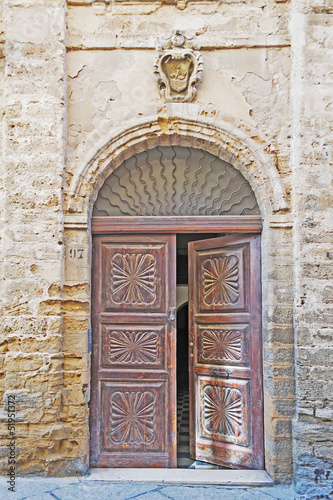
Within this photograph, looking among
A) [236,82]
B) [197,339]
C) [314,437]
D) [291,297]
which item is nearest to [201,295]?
[197,339]

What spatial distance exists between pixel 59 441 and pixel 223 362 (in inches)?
60.8

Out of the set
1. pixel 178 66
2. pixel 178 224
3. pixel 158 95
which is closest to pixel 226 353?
pixel 178 224

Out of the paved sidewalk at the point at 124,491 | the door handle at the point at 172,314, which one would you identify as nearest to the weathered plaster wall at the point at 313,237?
the paved sidewalk at the point at 124,491

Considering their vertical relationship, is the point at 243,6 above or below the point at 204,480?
above

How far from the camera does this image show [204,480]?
3676 millimetres

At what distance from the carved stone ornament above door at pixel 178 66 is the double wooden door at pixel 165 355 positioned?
4.23 feet

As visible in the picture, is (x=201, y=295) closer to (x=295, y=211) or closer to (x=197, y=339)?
(x=197, y=339)

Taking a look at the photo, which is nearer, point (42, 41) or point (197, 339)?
point (42, 41)

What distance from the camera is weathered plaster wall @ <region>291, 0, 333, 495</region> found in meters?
3.57

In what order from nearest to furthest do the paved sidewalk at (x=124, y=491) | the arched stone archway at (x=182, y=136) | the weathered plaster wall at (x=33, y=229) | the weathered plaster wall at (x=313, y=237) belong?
the paved sidewalk at (x=124, y=491)
the weathered plaster wall at (x=313, y=237)
the weathered plaster wall at (x=33, y=229)
the arched stone archway at (x=182, y=136)

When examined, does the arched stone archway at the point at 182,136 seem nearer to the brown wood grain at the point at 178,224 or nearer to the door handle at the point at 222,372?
the brown wood grain at the point at 178,224

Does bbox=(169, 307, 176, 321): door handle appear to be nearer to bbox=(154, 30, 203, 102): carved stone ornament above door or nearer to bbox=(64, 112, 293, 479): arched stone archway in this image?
bbox=(64, 112, 293, 479): arched stone archway

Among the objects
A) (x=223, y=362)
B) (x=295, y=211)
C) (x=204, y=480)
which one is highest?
(x=295, y=211)

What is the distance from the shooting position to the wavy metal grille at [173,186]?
4133 millimetres
